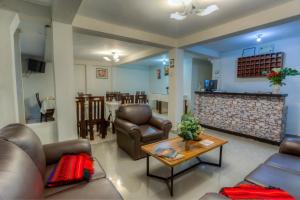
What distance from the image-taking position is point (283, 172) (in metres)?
1.47

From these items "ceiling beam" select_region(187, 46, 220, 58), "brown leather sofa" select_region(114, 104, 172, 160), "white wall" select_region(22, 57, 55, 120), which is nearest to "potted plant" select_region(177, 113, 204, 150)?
"brown leather sofa" select_region(114, 104, 172, 160)

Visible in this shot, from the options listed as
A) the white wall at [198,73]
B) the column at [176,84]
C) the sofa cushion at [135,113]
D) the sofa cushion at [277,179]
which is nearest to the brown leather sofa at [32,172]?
the sofa cushion at [277,179]

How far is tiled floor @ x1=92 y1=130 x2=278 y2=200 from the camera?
6.05 ft

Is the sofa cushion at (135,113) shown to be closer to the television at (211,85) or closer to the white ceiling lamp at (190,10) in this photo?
the white ceiling lamp at (190,10)

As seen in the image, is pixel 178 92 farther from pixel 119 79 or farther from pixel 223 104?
pixel 119 79

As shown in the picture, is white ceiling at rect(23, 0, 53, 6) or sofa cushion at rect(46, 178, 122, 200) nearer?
sofa cushion at rect(46, 178, 122, 200)

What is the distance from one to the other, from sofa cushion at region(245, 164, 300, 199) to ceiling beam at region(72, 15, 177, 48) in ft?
9.78

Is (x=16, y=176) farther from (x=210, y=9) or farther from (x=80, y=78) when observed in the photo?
(x=80, y=78)

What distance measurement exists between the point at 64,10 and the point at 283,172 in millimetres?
3105

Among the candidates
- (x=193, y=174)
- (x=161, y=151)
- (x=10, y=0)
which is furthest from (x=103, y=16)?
(x=193, y=174)

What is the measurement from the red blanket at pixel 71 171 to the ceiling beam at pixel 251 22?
3.11m

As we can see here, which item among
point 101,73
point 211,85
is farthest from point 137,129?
point 101,73

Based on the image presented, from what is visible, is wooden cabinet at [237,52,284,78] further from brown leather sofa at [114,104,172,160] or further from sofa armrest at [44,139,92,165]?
sofa armrest at [44,139,92,165]

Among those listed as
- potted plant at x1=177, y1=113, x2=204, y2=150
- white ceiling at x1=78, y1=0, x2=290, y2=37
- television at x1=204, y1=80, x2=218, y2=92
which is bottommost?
potted plant at x1=177, y1=113, x2=204, y2=150
